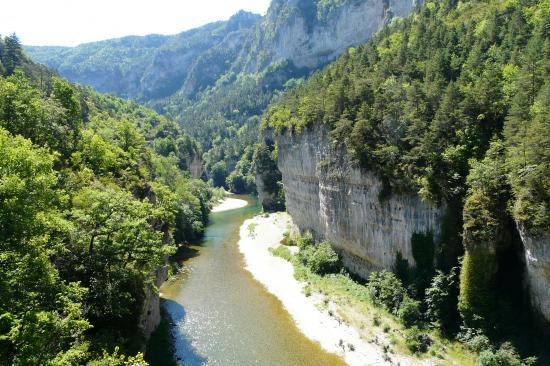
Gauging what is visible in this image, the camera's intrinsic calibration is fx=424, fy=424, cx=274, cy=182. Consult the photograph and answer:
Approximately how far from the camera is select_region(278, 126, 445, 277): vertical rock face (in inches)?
1470

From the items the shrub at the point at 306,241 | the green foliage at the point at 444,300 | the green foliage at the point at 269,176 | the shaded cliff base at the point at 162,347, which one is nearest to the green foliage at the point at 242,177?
the green foliage at the point at 269,176

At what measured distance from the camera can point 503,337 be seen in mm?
28125

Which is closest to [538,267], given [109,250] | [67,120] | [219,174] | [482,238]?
[482,238]

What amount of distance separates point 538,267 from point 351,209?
2133 cm

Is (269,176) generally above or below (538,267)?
below

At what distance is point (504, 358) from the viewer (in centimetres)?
2586

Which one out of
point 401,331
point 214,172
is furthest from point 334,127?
point 214,172

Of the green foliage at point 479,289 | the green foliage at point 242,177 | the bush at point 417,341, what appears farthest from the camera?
the green foliage at point 242,177

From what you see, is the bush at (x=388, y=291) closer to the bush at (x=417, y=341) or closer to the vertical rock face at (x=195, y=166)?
the bush at (x=417, y=341)

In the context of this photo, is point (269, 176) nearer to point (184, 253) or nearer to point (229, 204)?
point (229, 204)

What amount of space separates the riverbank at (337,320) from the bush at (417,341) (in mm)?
567

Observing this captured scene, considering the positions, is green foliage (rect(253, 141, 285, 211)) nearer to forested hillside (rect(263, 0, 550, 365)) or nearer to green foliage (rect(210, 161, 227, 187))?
forested hillside (rect(263, 0, 550, 365))

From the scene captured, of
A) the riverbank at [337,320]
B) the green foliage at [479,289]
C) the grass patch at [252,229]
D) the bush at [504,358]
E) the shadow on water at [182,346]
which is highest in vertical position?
the green foliage at [479,289]

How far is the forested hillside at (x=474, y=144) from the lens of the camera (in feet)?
91.5
